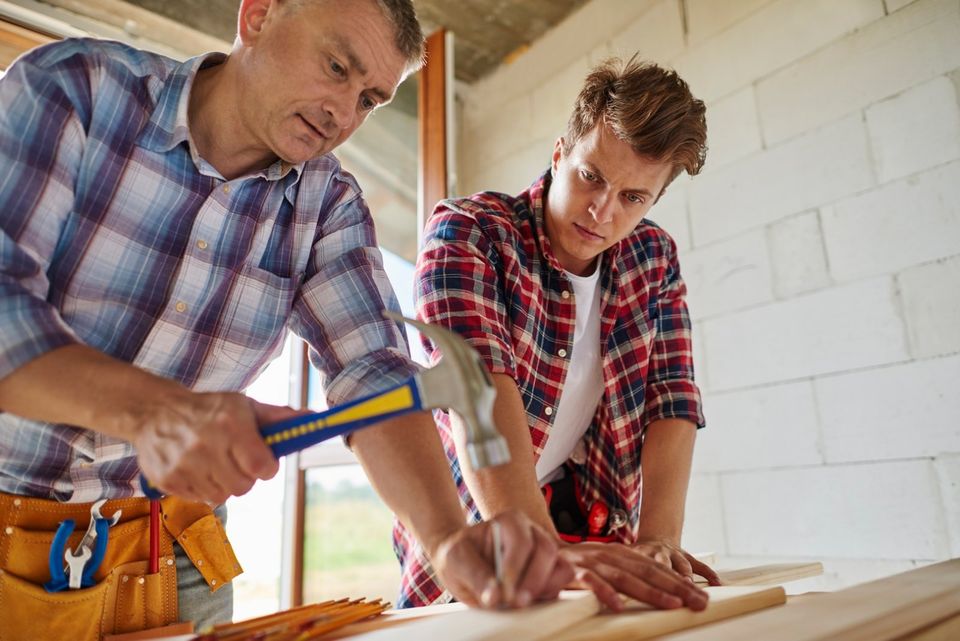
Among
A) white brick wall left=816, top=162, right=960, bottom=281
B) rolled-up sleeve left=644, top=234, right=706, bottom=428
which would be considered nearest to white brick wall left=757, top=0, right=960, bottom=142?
white brick wall left=816, top=162, right=960, bottom=281

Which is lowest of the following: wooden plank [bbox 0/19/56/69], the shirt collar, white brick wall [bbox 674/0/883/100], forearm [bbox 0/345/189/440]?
forearm [bbox 0/345/189/440]

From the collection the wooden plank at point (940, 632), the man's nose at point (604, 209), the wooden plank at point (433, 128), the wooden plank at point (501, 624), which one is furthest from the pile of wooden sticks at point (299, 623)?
the wooden plank at point (433, 128)

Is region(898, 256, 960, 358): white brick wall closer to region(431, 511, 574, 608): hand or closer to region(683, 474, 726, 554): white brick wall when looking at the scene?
region(683, 474, 726, 554): white brick wall

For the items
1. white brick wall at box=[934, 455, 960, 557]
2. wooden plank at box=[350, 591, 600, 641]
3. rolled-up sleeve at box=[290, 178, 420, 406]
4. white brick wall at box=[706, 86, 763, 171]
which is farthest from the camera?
white brick wall at box=[706, 86, 763, 171]

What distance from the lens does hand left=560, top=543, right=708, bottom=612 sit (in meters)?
0.82

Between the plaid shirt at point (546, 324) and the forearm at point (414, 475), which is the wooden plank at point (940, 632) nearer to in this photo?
the forearm at point (414, 475)

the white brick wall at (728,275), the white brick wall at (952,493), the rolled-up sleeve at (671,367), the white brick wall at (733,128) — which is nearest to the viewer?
the rolled-up sleeve at (671,367)

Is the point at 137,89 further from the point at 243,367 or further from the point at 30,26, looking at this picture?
the point at 30,26

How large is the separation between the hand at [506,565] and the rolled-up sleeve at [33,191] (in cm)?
49

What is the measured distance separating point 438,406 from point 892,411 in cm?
174

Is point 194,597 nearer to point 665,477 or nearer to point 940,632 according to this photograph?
point 665,477

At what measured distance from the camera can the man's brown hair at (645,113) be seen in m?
1.39

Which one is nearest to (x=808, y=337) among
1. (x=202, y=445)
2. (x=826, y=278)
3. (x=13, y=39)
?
(x=826, y=278)

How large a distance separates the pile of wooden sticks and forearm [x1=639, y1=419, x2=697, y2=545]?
66cm
